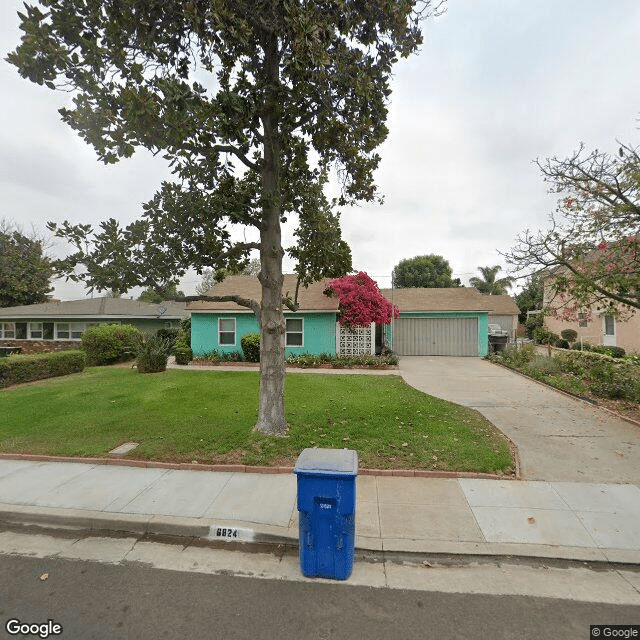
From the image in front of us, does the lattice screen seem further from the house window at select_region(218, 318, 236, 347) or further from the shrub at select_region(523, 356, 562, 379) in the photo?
the shrub at select_region(523, 356, 562, 379)

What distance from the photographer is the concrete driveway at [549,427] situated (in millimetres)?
5469

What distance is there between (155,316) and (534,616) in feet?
72.2

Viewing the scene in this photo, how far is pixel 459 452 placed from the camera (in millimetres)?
5816

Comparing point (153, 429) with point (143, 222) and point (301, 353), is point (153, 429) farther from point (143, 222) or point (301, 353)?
point (301, 353)

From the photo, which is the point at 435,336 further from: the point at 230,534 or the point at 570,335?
the point at 230,534

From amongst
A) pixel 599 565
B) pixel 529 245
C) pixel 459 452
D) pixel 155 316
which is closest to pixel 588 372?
pixel 529 245

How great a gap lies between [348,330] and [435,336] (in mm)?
5586

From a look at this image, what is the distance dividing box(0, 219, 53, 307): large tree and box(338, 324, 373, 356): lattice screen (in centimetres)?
2388

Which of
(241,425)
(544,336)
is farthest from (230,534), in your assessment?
(544,336)

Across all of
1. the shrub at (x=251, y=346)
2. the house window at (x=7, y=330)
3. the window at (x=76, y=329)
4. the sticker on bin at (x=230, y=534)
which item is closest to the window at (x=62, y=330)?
the window at (x=76, y=329)

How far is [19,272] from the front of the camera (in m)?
29.3

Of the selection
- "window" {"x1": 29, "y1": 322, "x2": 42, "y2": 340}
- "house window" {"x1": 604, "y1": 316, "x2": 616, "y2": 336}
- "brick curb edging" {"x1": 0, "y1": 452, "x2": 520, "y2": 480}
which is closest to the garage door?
"house window" {"x1": 604, "y1": 316, "x2": 616, "y2": 336}

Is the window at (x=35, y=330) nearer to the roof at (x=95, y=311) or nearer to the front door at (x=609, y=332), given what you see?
the roof at (x=95, y=311)

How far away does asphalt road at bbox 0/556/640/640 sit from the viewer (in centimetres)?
268
